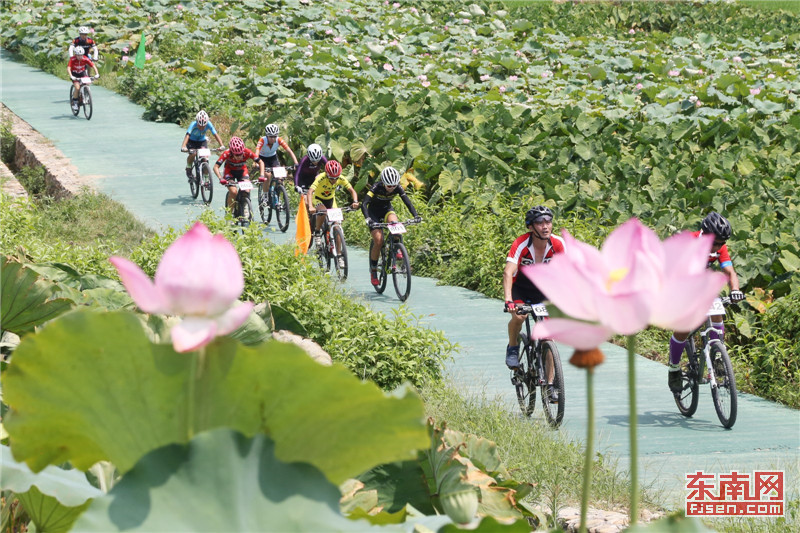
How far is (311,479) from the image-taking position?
111 centimetres

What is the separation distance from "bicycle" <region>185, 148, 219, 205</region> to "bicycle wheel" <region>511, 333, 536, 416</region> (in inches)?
328

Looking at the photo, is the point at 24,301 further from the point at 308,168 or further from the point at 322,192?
the point at 308,168

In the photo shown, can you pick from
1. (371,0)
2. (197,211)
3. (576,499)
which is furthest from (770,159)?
(371,0)

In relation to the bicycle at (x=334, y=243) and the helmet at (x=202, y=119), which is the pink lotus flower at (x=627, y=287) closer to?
the bicycle at (x=334, y=243)

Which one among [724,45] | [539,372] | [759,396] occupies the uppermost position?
[724,45]

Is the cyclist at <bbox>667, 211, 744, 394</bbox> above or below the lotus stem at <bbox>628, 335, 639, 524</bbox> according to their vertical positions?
below

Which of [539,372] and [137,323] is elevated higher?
[137,323]

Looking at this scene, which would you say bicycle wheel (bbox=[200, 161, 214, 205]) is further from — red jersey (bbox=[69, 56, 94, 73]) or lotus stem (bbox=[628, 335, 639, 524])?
lotus stem (bbox=[628, 335, 639, 524])

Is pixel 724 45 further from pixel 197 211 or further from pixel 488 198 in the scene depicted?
pixel 197 211

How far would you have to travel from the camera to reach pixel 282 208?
15.0m

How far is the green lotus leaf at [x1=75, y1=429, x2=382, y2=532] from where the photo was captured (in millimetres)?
1061

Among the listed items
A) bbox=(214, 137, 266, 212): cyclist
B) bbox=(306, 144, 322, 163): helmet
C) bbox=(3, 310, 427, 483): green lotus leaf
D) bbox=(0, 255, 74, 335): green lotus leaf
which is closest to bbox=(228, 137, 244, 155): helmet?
bbox=(214, 137, 266, 212): cyclist

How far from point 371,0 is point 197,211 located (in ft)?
63.5

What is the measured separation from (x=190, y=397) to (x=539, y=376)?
23.5ft
